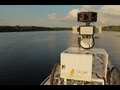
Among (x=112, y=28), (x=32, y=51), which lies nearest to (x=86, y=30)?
(x=112, y=28)

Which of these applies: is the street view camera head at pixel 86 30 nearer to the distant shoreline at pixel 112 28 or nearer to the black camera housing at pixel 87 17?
the black camera housing at pixel 87 17

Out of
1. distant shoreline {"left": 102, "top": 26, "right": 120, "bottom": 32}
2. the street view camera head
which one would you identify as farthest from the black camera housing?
distant shoreline {"left": 102, "top": 26, "right": 120, "bottom": 32}

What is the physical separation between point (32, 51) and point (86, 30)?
1.97ft

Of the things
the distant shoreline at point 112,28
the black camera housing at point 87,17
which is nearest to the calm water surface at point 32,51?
the distant shoreline at point 112,28

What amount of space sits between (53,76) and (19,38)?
0.53 m

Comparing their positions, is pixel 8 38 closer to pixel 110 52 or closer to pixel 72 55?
pixel 72 55

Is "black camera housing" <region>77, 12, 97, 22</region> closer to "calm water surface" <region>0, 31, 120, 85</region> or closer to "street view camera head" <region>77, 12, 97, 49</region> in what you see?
"street view camera head" <region>77, 12, 97, 49</region>

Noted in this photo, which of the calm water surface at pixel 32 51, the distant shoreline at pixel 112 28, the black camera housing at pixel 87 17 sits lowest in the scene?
the calm water surface at pixel 32 51

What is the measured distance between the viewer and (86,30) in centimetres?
242

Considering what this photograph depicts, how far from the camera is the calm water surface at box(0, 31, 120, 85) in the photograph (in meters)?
2.45

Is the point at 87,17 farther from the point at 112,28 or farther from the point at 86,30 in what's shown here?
the point at 112,28

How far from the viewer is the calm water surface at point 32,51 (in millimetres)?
2445

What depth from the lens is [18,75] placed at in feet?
8.13

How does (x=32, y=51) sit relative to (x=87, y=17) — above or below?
below
